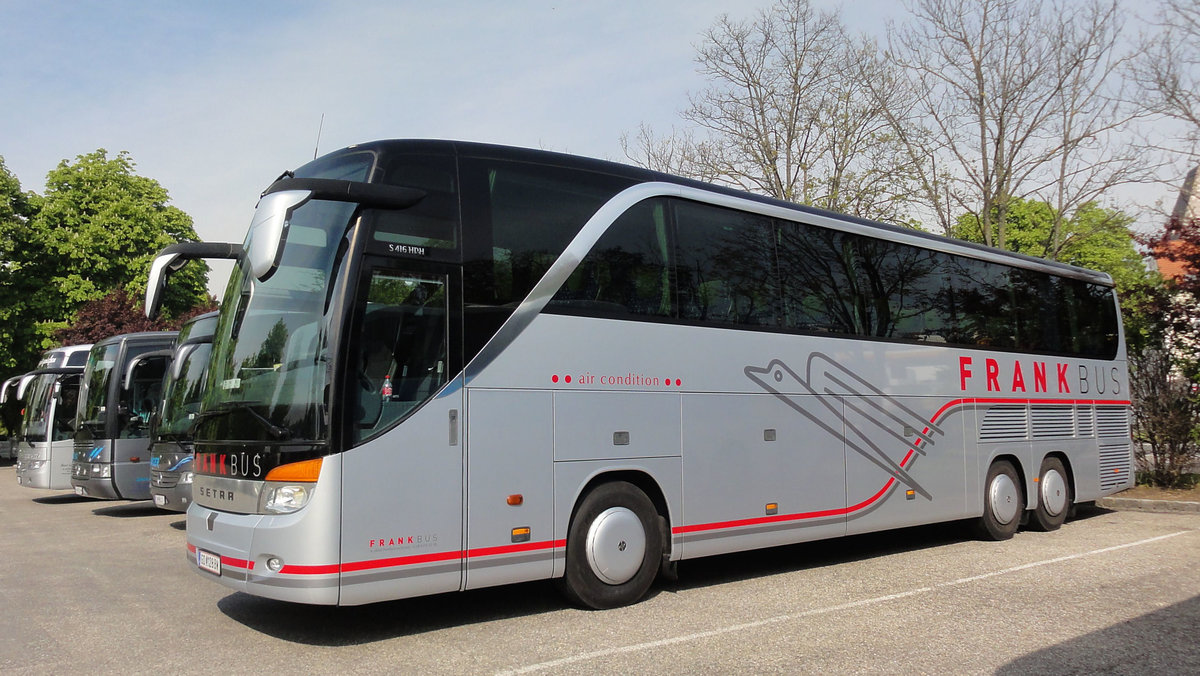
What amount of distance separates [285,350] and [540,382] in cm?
196

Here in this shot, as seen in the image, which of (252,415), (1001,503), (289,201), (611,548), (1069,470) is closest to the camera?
(289,201)

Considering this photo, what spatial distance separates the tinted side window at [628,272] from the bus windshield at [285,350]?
184 centimetres

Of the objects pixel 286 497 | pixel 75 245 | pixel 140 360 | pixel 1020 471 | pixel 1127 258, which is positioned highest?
pixel 75 245

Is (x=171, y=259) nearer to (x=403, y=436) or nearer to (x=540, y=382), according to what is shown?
Result: (x=403, y=436)

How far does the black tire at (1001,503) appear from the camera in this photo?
12.2 m

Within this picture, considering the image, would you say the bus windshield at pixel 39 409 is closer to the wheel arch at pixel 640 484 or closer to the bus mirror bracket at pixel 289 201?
the bus mirror bracket at pixel 289 201

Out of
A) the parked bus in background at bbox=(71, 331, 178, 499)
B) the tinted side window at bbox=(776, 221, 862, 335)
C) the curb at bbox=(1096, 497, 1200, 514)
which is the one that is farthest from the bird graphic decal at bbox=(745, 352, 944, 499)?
the parked bus in background at bbox=(71, 331, 178, 499)

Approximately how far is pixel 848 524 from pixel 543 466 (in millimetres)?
4184

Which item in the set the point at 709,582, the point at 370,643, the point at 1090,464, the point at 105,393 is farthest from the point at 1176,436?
the point at 105,393

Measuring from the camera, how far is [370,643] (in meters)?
6.83

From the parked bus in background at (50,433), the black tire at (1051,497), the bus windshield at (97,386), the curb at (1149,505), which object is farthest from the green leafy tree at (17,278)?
the curb at (1149,505)

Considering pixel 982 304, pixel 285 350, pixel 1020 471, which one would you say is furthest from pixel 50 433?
pixel 1020 471

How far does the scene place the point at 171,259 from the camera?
740 centimetres

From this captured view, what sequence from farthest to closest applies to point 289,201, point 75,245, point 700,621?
point 75,245 → point 700,621 → point 289,201
